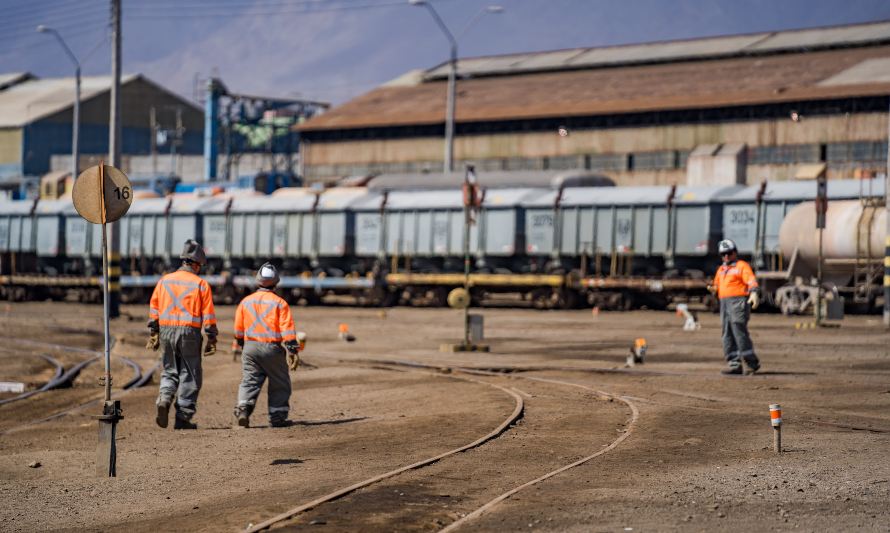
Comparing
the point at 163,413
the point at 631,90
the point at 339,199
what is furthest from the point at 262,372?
the point at 631,90

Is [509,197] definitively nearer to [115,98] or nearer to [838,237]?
[838,237]

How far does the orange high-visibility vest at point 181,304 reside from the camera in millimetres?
13148

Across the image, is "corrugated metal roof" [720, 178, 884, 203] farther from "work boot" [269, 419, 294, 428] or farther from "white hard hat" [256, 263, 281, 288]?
"white hard hat" [256, 263, 281, 288]

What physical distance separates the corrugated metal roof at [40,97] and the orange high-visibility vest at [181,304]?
83.0m

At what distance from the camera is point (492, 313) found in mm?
36688

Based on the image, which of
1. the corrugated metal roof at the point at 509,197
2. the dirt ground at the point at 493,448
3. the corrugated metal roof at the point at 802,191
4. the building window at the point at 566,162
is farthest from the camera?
the building window at the point at 566,162

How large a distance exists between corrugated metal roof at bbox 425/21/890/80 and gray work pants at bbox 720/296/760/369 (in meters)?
46.9

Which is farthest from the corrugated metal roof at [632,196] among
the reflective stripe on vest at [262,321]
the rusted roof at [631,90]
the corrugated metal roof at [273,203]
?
the reflective stripe on vest at [262,321]

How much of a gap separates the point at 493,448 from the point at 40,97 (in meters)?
93.5

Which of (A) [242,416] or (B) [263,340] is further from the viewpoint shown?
(A) [242,416]

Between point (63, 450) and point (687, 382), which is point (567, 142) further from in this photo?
point (63, 450)

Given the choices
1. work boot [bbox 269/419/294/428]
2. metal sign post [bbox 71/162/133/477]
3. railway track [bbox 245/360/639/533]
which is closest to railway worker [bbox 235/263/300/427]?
work boot [bbox 269/419/294/428]

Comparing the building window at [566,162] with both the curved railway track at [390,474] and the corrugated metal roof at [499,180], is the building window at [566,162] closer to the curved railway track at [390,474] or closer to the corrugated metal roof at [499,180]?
the corrugated metal roof at [499,180]

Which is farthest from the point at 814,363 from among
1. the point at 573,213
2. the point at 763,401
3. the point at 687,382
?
the point at 573,213
